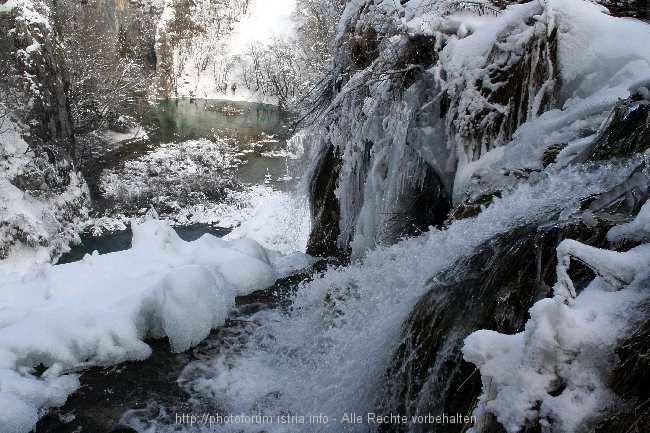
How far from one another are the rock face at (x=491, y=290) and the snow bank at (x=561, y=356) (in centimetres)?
16

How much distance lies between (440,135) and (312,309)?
6.41 feet

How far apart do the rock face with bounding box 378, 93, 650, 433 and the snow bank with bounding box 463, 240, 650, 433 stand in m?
0.16

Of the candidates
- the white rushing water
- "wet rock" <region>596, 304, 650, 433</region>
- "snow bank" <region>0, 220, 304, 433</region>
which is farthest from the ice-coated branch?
"snow bank" <region>0, 220, 304, 433</region>

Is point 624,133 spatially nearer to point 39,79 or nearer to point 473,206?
point 473,206

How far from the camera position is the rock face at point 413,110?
3395 mm

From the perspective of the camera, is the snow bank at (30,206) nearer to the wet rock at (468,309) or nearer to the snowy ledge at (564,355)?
the wet rock at (468,309)

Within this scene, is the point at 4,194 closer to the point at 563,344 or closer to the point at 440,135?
the point at 440,135

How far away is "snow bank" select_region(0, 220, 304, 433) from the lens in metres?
3.51

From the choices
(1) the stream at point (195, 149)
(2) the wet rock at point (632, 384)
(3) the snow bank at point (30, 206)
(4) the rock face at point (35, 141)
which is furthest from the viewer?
(1) the stream at point (195, 149)

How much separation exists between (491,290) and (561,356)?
0.77 m

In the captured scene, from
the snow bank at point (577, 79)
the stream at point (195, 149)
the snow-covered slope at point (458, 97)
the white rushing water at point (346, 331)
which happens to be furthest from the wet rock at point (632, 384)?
the stream at point (195, 149)

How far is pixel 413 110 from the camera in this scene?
13.5 ft

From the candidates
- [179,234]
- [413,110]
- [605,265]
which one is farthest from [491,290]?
[179,234]

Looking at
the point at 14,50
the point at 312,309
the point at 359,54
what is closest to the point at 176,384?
the point at 312,309
